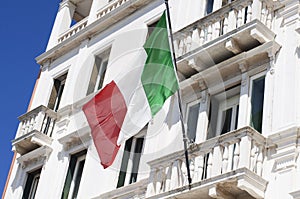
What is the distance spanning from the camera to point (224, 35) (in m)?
16.6

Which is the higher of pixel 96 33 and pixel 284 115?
pixel 96 33

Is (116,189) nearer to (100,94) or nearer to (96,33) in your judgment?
(100,94)

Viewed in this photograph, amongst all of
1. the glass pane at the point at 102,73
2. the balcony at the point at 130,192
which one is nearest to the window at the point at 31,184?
the glass pane at the point at 102,73

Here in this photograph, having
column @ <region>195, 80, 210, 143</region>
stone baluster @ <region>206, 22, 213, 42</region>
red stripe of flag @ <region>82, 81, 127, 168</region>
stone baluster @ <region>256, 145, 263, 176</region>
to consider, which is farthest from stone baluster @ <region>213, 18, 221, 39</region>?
stone baluster @ <region>256, 145, 263, 176</region>

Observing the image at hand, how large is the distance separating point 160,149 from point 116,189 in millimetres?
1586

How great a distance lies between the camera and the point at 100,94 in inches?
691

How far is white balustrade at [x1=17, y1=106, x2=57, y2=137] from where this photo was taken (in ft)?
71.5

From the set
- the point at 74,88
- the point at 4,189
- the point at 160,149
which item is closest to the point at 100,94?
the point at 160,149

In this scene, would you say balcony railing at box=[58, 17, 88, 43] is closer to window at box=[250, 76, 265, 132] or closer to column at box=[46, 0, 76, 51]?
column at box=[46, 0, 76, 51]

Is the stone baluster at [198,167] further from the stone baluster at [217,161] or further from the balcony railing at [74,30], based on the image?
the balcony railing at [74,30]

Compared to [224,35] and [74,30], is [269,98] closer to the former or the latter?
[224,35]

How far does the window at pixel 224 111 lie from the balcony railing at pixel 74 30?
847cm

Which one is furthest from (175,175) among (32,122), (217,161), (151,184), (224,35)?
(32,122)

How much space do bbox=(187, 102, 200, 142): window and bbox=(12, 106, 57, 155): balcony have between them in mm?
5863
